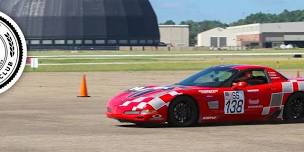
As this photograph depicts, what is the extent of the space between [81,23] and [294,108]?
14960 centimetres

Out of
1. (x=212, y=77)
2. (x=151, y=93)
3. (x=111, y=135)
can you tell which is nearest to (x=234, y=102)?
(x=212, y=77)

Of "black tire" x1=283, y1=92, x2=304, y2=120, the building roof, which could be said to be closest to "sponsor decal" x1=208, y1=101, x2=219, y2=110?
"black tire" x1=283, y1=92, x2=304, y2=120

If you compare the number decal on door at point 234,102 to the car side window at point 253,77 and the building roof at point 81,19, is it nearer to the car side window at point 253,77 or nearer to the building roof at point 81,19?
the car side window at point 253,77

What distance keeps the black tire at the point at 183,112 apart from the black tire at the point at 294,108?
2.21 m

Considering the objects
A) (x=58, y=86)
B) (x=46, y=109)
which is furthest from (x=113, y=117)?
(x=58, y=86)

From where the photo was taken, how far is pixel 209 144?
1275cm

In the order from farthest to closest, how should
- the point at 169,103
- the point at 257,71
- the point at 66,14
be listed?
the point at 66,14 → the point at 257,71 → the point at 169,103

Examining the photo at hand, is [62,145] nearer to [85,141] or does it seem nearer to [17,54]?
[85,141]

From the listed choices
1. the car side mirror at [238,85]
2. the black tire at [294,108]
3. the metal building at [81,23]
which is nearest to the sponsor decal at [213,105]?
the car side mirror at [238,85]

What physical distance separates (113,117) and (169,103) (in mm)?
1241

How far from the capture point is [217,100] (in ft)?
53.6

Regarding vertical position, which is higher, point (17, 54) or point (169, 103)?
point (17, 54)

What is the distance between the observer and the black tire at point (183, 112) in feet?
52.2

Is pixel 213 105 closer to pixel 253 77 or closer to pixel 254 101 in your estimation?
pixel 254 101
